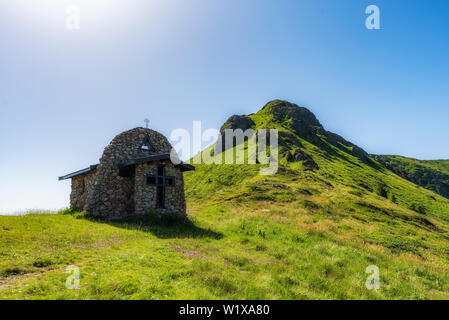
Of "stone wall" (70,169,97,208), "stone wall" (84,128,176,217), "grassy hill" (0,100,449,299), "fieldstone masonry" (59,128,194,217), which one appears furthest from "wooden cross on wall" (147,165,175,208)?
"stone wall" (70,169,97,208)

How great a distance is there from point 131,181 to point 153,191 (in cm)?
303

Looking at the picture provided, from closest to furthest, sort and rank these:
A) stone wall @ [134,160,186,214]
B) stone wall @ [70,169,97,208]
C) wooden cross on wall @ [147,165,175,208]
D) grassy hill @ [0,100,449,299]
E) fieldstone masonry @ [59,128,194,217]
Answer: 1. grassy hill @ [0,100,449,299]
2. stone wall @ [134,160,186,214]
3. fieldstone masonry @ [59,128,194,217]
4. wooden cross on wall @ [147,165,175,208]
5. stone wall @ [70,169,97,208]

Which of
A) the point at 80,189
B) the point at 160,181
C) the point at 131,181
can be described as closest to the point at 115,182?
the point at 131,181

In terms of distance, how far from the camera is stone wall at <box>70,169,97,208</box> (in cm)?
2410

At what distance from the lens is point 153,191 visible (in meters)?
21.9

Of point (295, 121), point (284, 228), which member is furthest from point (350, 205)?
point (295, 121)

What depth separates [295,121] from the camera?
11594cm

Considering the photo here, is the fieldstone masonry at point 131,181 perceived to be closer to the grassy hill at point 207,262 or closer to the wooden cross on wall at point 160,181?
the wooden cross on wall at point 160,181

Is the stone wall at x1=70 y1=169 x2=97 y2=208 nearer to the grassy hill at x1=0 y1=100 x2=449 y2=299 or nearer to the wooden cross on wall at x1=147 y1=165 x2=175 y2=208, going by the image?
the grassy hill at x1=0 y1=100 x2=449 y2=299

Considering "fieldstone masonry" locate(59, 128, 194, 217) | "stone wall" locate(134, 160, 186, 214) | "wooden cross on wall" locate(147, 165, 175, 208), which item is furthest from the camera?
"wooden cross on wall" locate(147, 165, 175, 208)

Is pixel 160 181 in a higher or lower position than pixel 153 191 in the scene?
higher

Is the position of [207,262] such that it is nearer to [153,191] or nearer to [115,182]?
[153,191]

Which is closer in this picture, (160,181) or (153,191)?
(153,191)

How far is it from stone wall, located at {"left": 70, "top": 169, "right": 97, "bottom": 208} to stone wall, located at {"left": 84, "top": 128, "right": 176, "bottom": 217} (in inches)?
92.2
